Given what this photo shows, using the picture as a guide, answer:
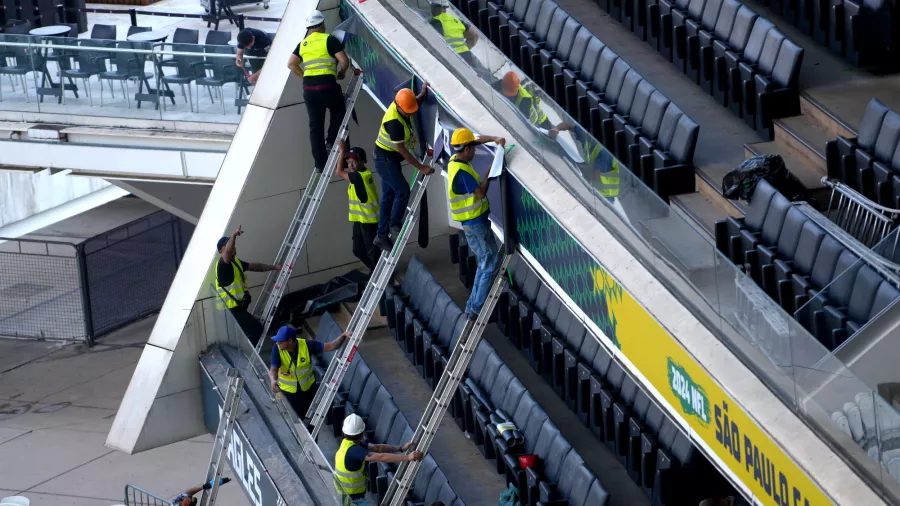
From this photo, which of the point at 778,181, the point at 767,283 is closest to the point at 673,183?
the point at 778,181

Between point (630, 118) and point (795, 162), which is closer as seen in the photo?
point (795, 162)

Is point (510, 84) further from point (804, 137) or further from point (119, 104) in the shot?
point (119, 104)

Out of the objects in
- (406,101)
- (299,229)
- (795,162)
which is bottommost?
(299,229)

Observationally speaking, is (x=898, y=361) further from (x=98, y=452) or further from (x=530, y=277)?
(x=98, y=452)

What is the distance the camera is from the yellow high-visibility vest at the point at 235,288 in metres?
15.2

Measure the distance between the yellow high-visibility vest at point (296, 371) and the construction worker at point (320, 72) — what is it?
107 inches

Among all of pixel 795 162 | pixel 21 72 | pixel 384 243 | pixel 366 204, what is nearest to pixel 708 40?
pixel 795 162

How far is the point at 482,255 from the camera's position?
11.7 m

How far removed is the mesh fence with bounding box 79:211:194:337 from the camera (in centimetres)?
2200

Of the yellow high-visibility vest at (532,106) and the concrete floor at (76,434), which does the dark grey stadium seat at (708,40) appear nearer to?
the yellow high-visibility vest at (532,106)

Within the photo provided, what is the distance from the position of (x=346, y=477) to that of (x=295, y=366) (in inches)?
69.0

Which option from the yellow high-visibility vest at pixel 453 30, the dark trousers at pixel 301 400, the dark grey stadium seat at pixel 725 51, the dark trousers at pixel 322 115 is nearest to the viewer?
the yellow high-visibility vest at pixel 453 30

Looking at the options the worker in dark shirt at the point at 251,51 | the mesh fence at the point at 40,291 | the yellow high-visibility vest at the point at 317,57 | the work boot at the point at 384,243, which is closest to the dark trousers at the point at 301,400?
the work boot at the point at 384,243

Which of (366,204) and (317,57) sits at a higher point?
(317,57)
